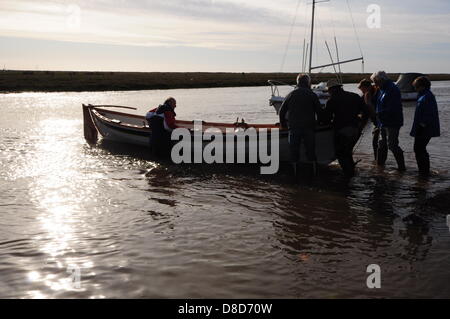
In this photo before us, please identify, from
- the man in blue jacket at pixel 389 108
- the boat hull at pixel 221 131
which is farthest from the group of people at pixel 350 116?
the boat hull at pixel 221 131

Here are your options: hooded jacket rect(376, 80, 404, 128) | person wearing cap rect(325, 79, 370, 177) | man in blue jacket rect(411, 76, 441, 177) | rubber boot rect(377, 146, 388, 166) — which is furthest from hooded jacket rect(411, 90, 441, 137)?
rubber boot rect(377, 146, 388, 166)

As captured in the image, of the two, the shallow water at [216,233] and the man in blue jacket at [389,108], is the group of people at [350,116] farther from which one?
the shallow water at [216,233]

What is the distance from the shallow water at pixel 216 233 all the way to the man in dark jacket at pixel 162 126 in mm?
1481

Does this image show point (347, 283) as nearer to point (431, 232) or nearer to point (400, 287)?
point (400, 287)

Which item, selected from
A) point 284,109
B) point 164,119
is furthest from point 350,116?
point 164,119

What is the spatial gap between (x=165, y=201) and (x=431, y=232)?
4.75 metres

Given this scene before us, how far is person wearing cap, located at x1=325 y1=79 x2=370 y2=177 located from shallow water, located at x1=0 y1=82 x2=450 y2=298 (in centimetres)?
92

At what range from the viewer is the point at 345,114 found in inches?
386

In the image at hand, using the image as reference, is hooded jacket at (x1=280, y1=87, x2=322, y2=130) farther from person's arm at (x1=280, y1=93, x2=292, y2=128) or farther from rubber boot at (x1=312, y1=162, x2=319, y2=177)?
rubber boot at (x1=312, y1=162, x2=319, y2=177)

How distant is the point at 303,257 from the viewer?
5.96m

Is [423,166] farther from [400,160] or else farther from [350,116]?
[350,116]

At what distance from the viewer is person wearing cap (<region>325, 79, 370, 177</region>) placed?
970cm

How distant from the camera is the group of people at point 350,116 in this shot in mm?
9688
